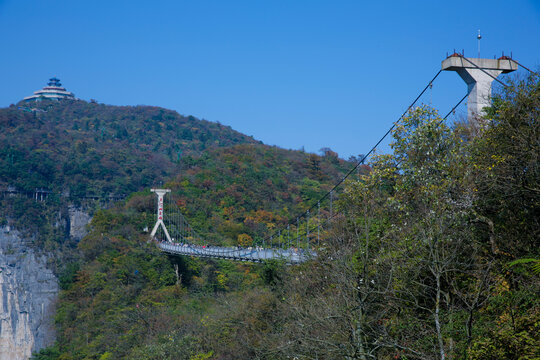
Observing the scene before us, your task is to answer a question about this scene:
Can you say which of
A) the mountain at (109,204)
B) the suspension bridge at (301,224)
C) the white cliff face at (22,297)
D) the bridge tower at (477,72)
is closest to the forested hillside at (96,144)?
the mountain at (109,204)

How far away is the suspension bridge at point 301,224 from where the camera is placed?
884cm

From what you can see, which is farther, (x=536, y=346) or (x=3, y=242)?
(x=3, y=242)

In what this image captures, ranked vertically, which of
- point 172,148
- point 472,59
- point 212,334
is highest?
point 172,148

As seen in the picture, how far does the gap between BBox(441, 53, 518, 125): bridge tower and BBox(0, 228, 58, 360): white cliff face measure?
1087 inches

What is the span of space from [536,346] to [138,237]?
2624cm

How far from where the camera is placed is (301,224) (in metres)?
21.0

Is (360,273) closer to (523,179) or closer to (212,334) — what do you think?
(523,179)

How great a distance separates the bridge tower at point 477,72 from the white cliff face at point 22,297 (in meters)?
27.6

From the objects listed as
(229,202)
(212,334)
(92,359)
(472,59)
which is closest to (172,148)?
(229,202)

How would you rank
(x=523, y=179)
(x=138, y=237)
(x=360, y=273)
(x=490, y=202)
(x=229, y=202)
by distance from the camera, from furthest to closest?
(x=229, y=202), (x=138, y=237), (x=360, y=273), (x=490, y=202), (x=523, y=179)

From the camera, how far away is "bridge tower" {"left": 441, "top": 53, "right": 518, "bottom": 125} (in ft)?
28.7

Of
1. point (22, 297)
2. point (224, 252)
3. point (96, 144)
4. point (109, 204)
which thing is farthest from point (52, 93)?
point (224, 252)

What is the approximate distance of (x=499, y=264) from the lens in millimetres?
6398

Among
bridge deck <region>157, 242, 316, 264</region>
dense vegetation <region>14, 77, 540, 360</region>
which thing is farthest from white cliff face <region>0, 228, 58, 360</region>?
dense vegetation <region>14, 77, 540, 360</region>
